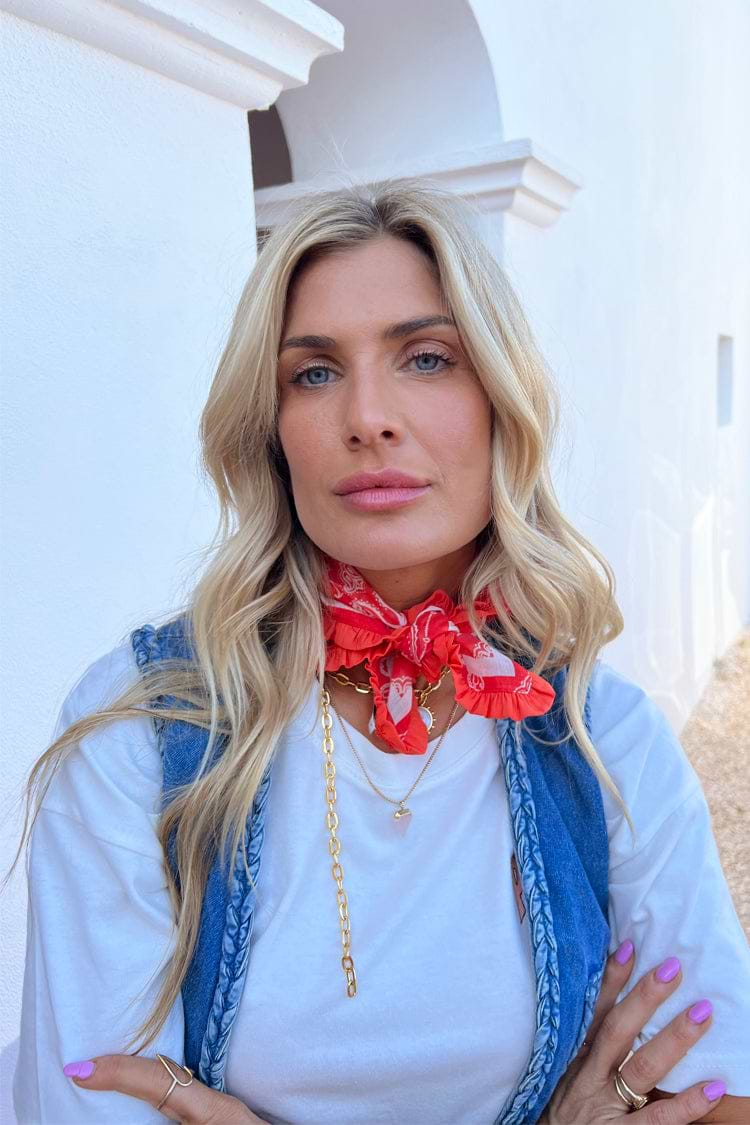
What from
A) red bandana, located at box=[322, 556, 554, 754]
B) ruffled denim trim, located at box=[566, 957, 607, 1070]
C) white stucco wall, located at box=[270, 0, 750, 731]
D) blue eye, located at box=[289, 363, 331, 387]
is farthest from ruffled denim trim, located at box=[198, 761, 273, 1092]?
white stucco wall, located at box=[270, 0, 750, 731]

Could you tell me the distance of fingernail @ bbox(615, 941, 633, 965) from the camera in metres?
1.43

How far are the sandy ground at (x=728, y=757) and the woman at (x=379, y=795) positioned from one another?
3.48 m

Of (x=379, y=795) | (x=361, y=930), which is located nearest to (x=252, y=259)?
(x=379, y=795)

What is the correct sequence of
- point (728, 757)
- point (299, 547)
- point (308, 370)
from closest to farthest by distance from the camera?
point (308, 370), point (299, 547), point (728, 757)

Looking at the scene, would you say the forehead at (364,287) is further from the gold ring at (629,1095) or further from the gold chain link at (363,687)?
the gold ring at (629,1095)

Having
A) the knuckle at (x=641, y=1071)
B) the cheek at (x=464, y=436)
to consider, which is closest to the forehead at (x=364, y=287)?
the cheek at (x=464, y=436)

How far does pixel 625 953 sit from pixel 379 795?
1.33 ft

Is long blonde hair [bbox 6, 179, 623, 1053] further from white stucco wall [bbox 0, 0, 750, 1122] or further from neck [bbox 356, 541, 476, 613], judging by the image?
white stucco wall [bbox 0, 0, 750, 1122]

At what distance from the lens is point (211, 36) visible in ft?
6.63

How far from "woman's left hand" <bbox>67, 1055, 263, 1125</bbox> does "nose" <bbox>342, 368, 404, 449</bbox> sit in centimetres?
84

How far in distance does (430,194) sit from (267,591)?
0.67 m

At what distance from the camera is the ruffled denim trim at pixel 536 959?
1.35 m

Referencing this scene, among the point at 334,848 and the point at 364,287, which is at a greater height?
the point at 364,287

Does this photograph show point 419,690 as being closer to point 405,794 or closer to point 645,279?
point 405,794
